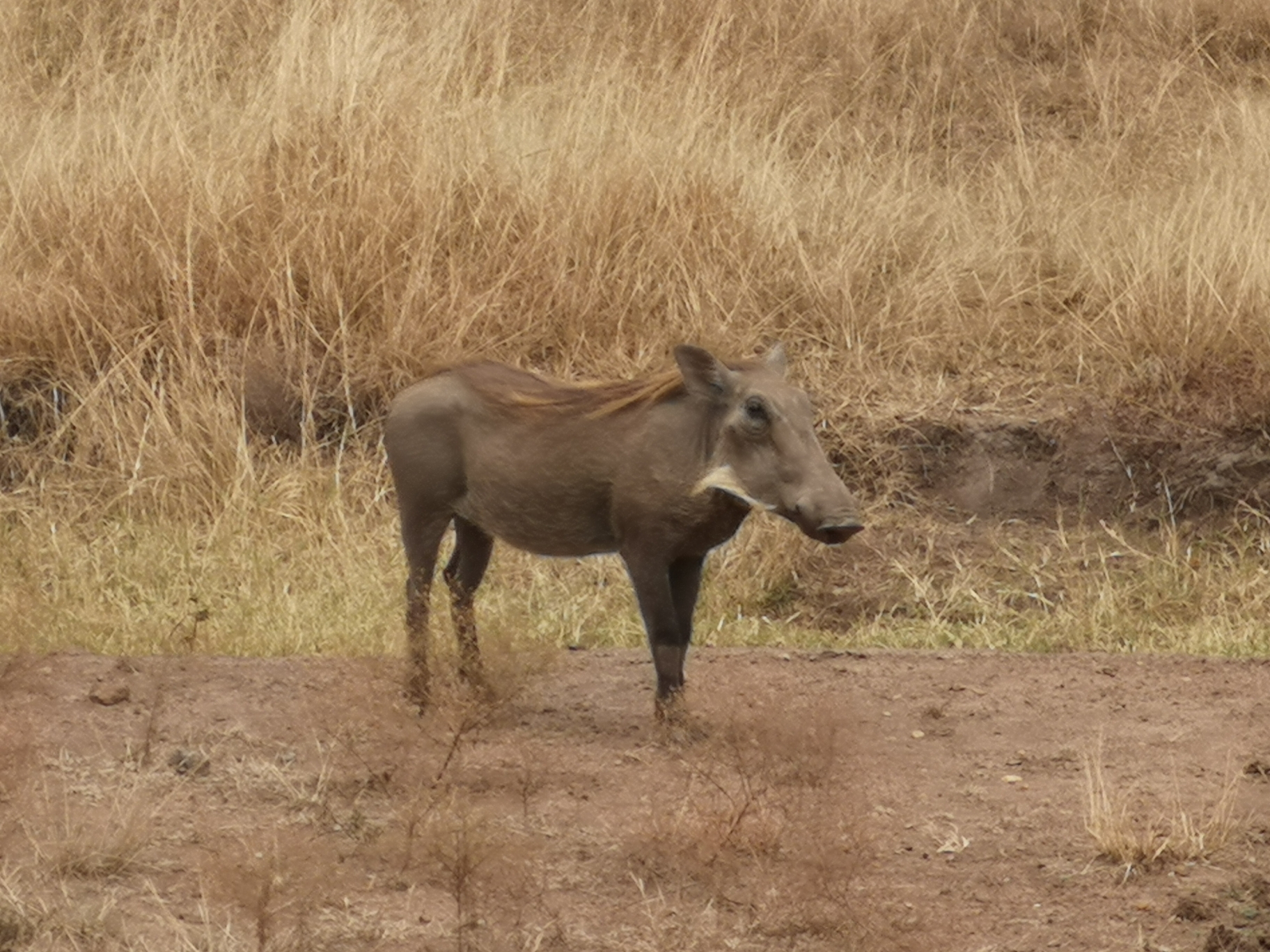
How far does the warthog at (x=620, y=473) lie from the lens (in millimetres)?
4602

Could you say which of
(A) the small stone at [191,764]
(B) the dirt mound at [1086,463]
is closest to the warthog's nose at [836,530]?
(A) the small stone at [191,764]

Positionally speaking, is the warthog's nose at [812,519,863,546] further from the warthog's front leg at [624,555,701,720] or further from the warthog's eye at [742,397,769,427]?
the warthog's front leg at [624,555,701,720]

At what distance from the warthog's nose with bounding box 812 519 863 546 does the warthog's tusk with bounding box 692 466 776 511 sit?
0.43 feet

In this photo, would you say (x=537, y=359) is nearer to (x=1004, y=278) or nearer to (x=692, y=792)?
(x=1004, y=278)

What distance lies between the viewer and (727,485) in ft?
15.1

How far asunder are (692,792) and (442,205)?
13.5 ft

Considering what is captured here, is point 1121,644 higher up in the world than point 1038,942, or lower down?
lower down

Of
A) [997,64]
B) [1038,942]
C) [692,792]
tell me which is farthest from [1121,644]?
[997,64]

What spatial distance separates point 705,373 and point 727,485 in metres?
0.27

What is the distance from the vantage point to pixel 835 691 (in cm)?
547

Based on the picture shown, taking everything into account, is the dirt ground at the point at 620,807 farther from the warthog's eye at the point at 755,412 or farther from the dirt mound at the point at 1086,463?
the dirt mound at the point at 1086,463

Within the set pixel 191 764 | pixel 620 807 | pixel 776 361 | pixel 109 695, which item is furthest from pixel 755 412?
pixel 109 695

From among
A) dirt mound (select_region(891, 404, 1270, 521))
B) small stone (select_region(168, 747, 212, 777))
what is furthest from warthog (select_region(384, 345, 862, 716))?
dirt mound (select_region(891, 404, 1270, 521))

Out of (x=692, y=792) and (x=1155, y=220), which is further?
(x=1155, y=220)
